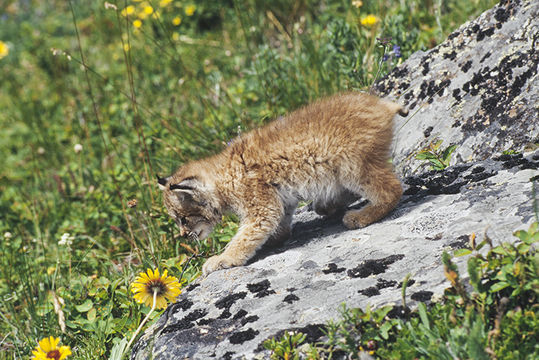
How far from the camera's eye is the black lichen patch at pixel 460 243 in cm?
296

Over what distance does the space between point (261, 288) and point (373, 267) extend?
2.17 feet

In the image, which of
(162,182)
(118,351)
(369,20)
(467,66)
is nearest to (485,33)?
(467,66)

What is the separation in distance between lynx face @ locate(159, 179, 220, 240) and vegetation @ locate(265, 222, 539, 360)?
181 cm

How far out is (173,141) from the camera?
6.21m

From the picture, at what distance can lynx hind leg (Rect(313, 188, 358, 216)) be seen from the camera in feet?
13.9

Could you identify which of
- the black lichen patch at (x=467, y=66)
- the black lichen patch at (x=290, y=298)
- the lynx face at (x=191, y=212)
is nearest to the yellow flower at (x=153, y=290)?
the black lichen patch at (x=290, y=298)

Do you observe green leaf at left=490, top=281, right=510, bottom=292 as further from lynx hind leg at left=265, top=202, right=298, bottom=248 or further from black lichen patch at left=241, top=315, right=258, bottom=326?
lynx hind leg at left=265, top=202, right=298, bottom=248

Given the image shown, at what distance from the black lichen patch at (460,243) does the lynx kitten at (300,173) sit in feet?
2.57

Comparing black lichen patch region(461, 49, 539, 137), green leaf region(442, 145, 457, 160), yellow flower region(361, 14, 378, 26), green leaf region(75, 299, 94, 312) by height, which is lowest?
green leaf region(75, 299, 94, 312)

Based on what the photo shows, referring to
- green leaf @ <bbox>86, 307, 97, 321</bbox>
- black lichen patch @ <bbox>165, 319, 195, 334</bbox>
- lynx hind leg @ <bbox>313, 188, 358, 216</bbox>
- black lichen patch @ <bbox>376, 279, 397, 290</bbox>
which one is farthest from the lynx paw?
green leaf @ <bbox>86, 307, 97, 321</bbox>

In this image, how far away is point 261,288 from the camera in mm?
3324

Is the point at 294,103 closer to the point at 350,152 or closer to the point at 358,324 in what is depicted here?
the point at 350,152

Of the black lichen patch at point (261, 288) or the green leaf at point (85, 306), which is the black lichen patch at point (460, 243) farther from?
the green leaf at point (85, 306)

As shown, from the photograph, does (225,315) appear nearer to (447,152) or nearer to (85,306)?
(85,306)
